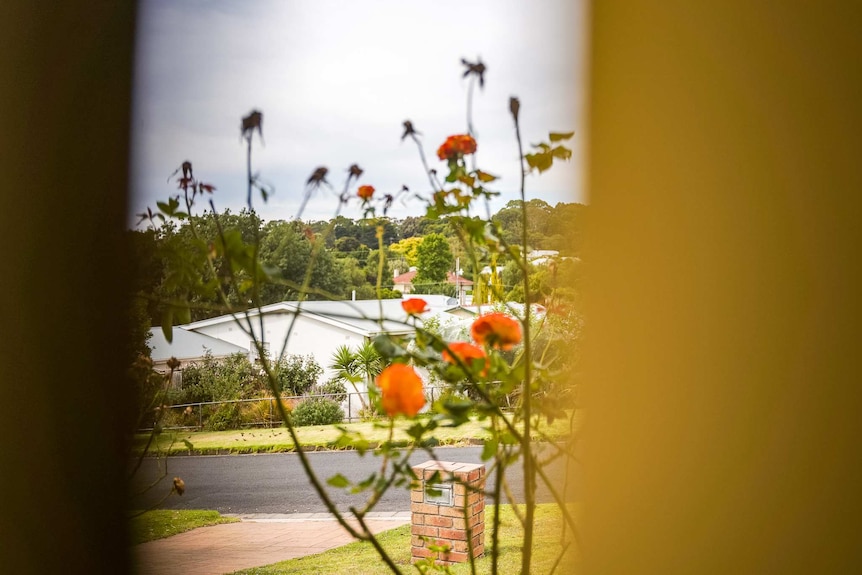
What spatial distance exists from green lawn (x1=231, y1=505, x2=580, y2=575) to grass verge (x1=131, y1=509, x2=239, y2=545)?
5.5 inches

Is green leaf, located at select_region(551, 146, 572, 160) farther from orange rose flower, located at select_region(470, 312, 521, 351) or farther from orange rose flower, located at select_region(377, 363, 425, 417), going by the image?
orange rose flower, located at select_region(377, 363, 425, 417)

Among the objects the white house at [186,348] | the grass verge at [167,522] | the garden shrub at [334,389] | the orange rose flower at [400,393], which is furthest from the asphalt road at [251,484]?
the orange rose flower at [400,393]

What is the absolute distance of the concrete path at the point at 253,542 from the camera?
162 centimetres

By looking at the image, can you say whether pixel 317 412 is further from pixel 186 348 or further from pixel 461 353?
pixel 461 353

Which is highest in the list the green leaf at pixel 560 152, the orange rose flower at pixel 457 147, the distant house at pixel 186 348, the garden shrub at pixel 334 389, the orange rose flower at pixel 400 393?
the orange rose flower at pixel 457 147

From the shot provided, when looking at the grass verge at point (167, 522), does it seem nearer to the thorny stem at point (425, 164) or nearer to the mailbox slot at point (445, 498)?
the mailbox slot at point (445, 498)

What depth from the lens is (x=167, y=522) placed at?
1707mm

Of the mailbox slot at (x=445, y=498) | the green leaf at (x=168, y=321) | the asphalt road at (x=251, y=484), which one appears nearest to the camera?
the green leaf at (x=168, y=321)

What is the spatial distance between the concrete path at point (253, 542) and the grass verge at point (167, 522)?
0.6 inches

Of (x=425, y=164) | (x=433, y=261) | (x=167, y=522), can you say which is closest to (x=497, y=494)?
(x=433, y=261)

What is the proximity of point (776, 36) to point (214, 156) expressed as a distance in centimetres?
118

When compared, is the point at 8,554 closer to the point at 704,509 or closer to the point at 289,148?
the point at 289,148

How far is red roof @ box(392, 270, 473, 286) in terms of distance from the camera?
4.55 ft

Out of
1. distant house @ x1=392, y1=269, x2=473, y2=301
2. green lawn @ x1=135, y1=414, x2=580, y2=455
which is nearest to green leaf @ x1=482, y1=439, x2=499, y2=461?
green lawn @ x1=135, y1=414, x2=580, y2=455
